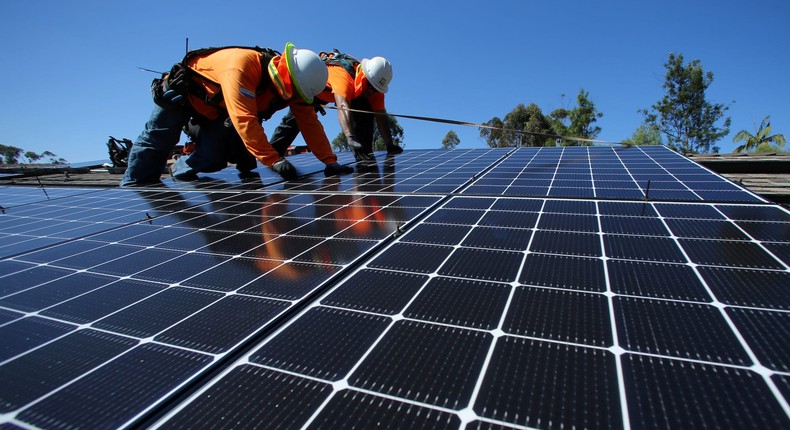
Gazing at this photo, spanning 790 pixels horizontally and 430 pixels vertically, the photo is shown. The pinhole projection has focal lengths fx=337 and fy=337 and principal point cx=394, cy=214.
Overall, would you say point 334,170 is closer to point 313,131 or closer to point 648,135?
point 313,131

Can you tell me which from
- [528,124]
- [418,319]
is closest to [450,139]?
[528,124]

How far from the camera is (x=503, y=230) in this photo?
3176 millimetres

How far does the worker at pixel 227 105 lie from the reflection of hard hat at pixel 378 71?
2096 millimetres

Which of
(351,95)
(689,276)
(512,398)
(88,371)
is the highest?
(351,95)

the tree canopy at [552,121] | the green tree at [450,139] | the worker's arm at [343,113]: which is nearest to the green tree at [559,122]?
the tree canopy at [552,121]

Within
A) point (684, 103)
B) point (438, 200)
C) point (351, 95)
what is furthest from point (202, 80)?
point (684, 103)

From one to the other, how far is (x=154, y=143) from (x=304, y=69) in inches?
155

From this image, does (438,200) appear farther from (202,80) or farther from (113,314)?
(202,80)

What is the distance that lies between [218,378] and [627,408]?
171cm

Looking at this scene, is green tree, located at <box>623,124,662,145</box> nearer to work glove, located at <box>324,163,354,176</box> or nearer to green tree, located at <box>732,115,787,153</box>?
green tree, located at <box>732,115,787,153</box>

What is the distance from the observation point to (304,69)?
645cm

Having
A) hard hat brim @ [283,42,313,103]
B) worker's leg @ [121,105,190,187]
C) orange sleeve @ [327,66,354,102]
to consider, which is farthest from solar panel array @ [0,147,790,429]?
orange sleeve @ [327,66,354,102]

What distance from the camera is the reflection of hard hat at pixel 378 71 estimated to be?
8.73 meters

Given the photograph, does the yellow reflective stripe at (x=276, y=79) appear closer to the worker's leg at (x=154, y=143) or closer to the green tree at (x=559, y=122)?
the worker's leg at (x=154, y=143)
